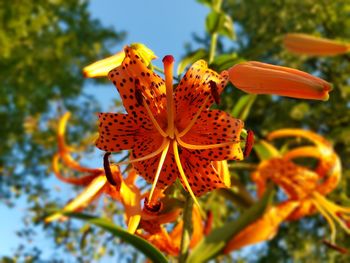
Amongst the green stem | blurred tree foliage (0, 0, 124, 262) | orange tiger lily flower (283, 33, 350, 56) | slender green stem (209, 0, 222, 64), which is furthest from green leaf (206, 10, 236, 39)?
blurred tree foliage (0, 0, 124, 262)

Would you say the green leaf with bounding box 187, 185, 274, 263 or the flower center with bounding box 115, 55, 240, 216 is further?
the green leaf with bounding box 187, 185, 274, 263

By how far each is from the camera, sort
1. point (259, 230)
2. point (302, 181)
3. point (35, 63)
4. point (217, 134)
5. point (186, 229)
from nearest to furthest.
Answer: point (217, 134), point (186, 229), point (259, 230), point (302, 181), point (35, 63)

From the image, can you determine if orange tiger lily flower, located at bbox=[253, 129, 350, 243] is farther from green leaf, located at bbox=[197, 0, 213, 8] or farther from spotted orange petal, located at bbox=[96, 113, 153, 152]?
spotted orange petal, located at bbox=[96, 113, 153, 152]

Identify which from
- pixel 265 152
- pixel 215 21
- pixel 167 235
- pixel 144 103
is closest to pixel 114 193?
pixel 167 235

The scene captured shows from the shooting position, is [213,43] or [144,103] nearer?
[144,103]

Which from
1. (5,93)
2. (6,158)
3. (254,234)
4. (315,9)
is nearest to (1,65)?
(5,93)

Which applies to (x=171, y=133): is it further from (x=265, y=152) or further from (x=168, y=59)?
(x=265, y=152)

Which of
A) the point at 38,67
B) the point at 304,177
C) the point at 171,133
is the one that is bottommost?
the point at 171,133
